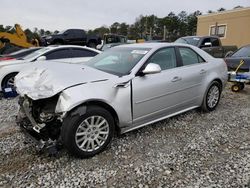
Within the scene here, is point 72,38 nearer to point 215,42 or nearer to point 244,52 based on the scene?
point 215,42

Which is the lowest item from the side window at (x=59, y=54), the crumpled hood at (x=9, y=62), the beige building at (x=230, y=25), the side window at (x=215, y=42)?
the crumpled hood at (x=9, y=62)

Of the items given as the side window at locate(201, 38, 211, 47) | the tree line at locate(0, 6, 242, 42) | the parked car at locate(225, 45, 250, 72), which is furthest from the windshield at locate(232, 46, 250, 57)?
the tree line at locate(0, 6, 242, 42)

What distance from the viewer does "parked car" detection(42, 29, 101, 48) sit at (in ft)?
57.0

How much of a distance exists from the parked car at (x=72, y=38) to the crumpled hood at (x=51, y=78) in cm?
1487

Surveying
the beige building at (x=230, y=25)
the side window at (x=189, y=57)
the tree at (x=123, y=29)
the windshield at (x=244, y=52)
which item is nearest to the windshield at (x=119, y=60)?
the side window at (x=189, y=57)

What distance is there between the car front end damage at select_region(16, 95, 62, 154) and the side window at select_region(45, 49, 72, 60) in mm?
3612

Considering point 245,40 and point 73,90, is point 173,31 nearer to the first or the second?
point 245,40

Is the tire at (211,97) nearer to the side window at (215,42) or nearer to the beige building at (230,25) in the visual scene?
the side window at (215,42)

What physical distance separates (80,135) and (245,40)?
2392 centimetres

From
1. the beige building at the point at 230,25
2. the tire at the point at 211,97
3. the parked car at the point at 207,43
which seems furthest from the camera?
the beige building at the point at 230,25

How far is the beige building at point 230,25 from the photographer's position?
870 inches

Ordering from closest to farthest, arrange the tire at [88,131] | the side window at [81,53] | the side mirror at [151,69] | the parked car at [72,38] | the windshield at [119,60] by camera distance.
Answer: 1. the tire at [88,131]
2. the side mirror at [151,69]
3. the windshield at [119,60]
4. the side window at [81,53]
5. the parked car at [72,38]

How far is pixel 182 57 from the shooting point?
4141 mm

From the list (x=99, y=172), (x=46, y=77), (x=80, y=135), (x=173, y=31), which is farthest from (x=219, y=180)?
(x=173, y=31)
